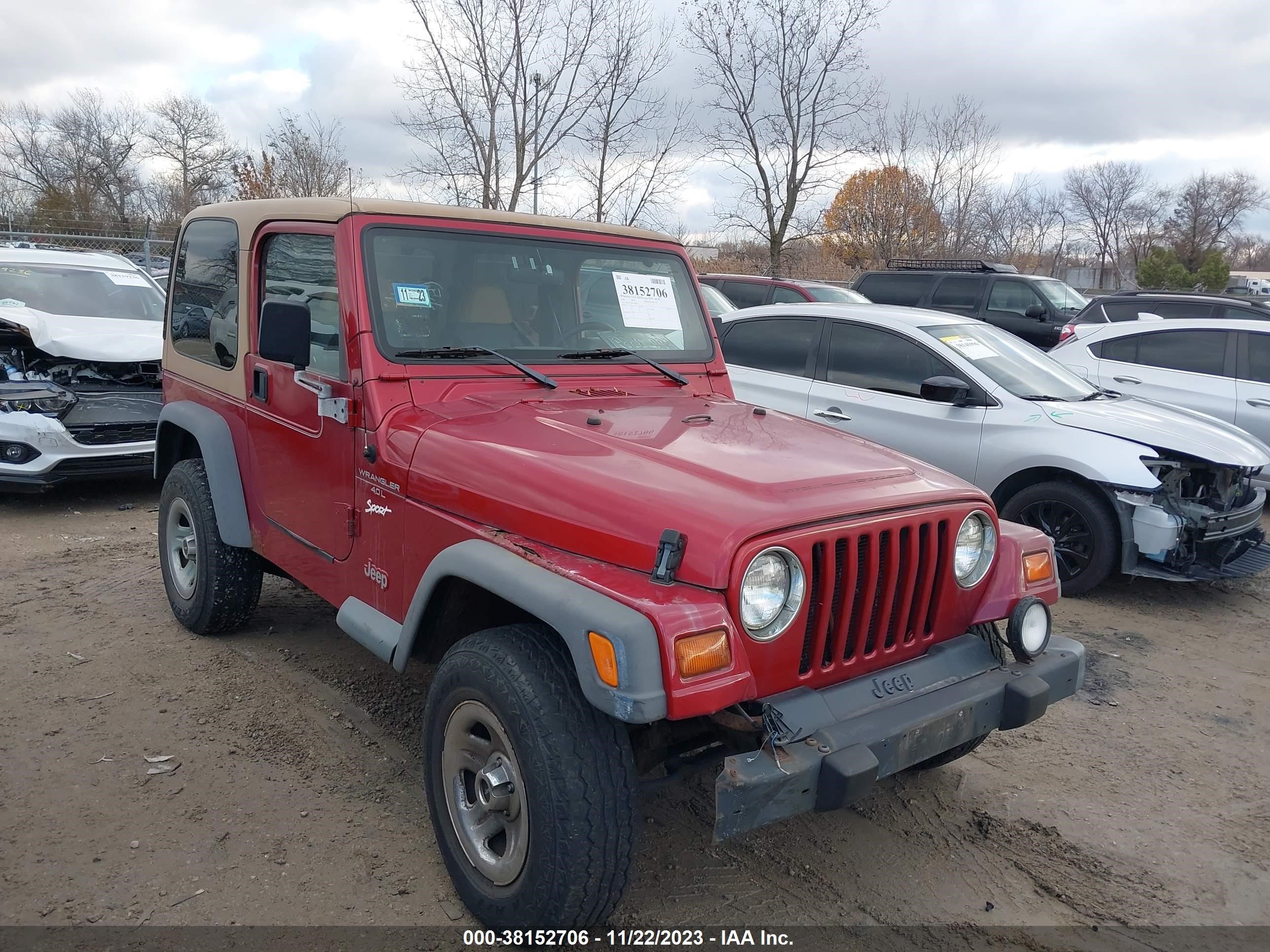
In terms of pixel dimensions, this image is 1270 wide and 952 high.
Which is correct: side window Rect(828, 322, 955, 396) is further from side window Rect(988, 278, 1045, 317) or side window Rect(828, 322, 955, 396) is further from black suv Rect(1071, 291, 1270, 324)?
side window Rect(988, 278, 1045, 317)

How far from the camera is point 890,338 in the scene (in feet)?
20.6

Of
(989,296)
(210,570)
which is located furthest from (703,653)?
(989,296)

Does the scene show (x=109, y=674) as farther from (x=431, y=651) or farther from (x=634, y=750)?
(x=634, y=750)

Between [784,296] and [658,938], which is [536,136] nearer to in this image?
[784,296]

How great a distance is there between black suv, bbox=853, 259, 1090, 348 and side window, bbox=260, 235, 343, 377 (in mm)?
10588

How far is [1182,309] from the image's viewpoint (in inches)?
412

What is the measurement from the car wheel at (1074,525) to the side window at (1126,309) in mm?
6179

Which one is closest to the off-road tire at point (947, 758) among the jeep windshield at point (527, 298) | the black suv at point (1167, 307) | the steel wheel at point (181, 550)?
the jeep windshield at point (527, 298)

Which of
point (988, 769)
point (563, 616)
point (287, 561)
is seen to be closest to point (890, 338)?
point (988, 769)

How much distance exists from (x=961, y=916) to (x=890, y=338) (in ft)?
13.9

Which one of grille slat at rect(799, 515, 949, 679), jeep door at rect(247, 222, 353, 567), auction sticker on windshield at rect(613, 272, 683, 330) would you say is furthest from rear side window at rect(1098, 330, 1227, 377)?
jeep door at rect(247, 222, 353, 567)

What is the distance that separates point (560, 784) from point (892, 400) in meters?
4.53

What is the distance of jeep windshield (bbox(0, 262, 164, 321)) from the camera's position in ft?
25.7

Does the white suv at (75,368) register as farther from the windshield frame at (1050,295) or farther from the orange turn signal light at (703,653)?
the windshield frame at (1050,295)
